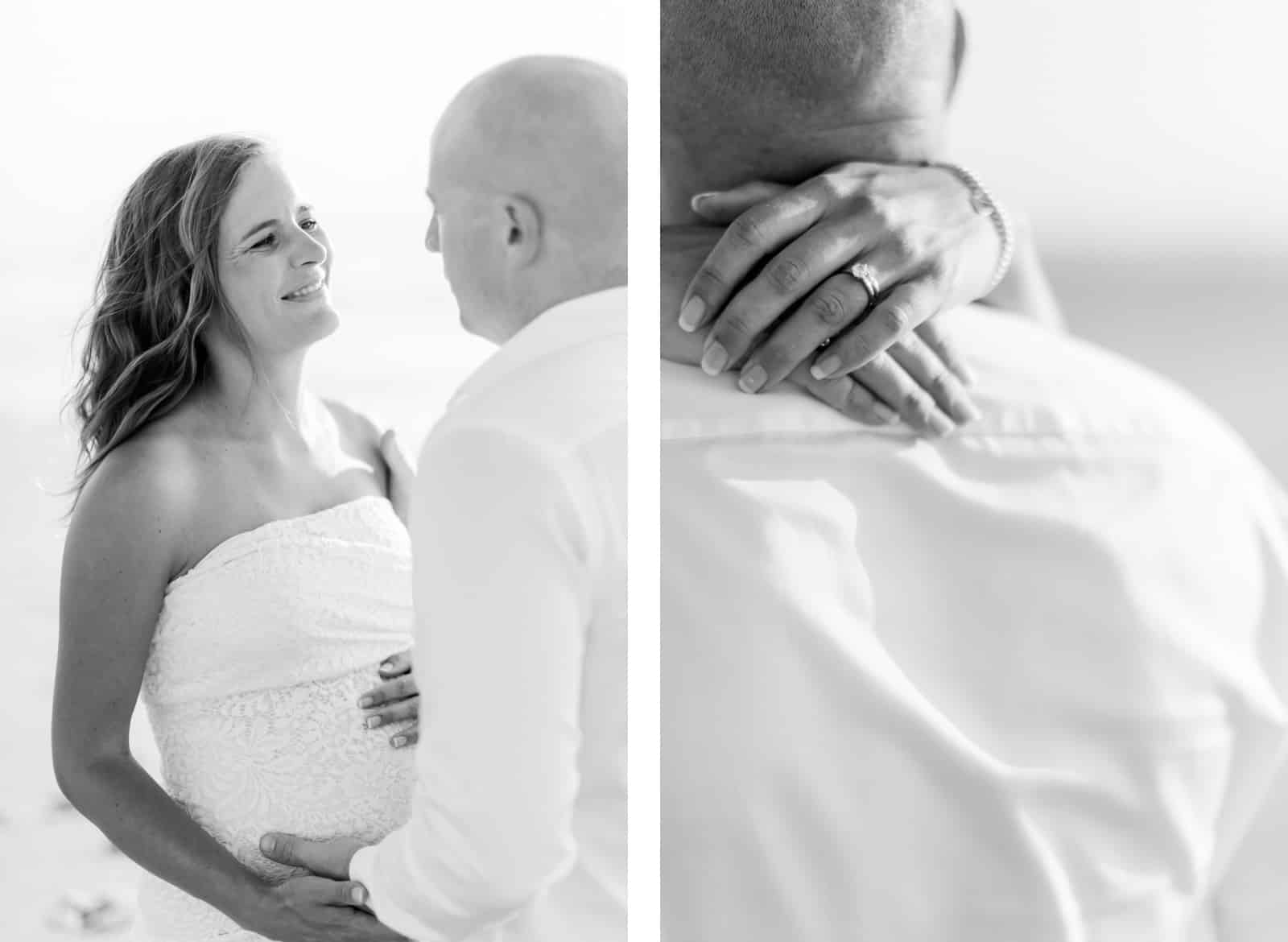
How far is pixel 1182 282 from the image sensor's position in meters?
1.82

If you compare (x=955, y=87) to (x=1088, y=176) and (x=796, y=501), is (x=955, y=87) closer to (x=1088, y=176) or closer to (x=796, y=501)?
(x=1088, y=176)

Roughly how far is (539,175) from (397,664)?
0.60 m

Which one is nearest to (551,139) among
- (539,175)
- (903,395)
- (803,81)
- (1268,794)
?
(539,175)

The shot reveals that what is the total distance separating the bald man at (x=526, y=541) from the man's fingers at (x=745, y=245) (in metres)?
0.10

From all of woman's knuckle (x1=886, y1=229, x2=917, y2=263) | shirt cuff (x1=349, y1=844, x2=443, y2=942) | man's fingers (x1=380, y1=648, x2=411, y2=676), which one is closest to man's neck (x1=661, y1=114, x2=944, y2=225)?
woman's knuckle (x1=886, y1=229, x2=917, y2=263)

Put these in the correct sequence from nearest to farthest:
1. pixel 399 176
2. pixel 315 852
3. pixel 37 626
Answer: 1. pixel 37 626
2. pixel 315 852
3. pixel 399 176

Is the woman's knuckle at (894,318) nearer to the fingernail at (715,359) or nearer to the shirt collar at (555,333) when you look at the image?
the fingernail at (715,359)

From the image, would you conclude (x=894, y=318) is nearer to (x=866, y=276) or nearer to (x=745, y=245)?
(x=866, y=276)

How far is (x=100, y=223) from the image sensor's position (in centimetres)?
153

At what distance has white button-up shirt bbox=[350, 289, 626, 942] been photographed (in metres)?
1.73

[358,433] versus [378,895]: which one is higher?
A: [358,433]

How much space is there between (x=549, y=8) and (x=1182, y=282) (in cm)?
82

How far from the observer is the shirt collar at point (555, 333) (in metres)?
1.79

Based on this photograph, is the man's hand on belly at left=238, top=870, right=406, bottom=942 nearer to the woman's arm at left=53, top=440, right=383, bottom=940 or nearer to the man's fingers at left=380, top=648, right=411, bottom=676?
the woman's arm at left=53, top=440, right=383, bottom=940
